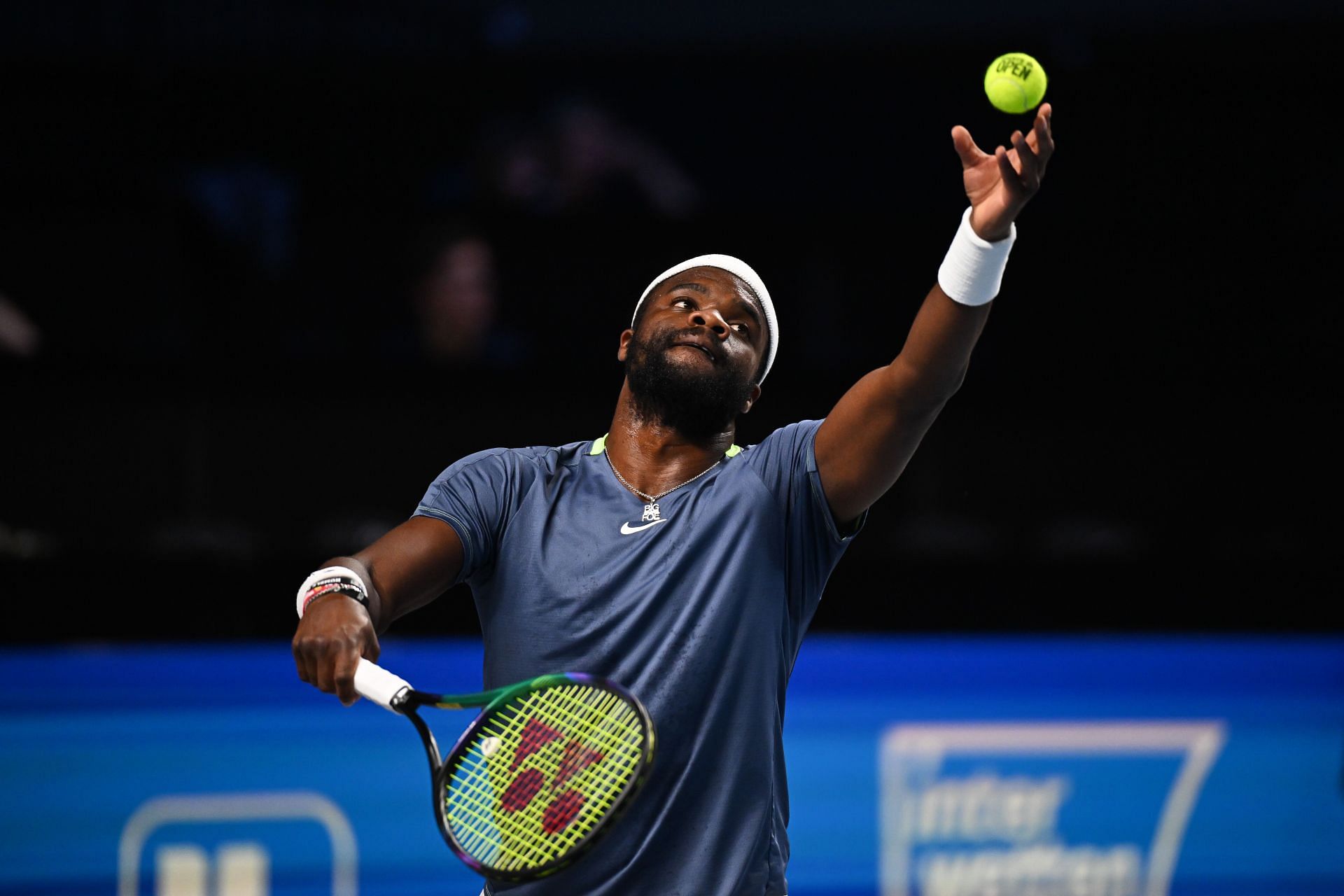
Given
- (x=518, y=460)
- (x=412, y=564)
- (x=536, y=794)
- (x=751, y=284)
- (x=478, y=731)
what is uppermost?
(x=751, y=284)

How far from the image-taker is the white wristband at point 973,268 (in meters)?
2.09

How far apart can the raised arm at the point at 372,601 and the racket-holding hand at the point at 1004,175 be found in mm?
942

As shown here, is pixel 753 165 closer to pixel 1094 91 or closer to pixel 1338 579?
pixel 1094 91

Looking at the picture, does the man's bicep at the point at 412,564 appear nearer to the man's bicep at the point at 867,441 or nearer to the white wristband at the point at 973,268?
the man's bicep at the point at 867,441

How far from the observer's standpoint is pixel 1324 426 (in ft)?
15.2

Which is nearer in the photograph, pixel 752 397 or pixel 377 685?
pixel 377 685

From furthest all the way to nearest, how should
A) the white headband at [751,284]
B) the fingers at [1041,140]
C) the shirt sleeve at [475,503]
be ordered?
the white headband at [751,284], the shirt sleeve at [475,503], the fingers at [1041,140]

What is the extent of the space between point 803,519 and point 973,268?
0.49 meters

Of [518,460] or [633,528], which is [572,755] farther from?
[518,460]

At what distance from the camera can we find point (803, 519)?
2.31 meters

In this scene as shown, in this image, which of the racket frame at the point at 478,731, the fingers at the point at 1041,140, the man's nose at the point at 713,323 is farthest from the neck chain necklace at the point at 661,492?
the fingers at the point at 1041,140

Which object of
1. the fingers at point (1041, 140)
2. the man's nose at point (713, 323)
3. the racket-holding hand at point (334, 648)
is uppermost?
the man's nose at point (713, 323)

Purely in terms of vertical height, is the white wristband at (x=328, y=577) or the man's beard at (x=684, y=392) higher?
the man's beard at (x=684, y=392)

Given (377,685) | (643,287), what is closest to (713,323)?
(377,685)
